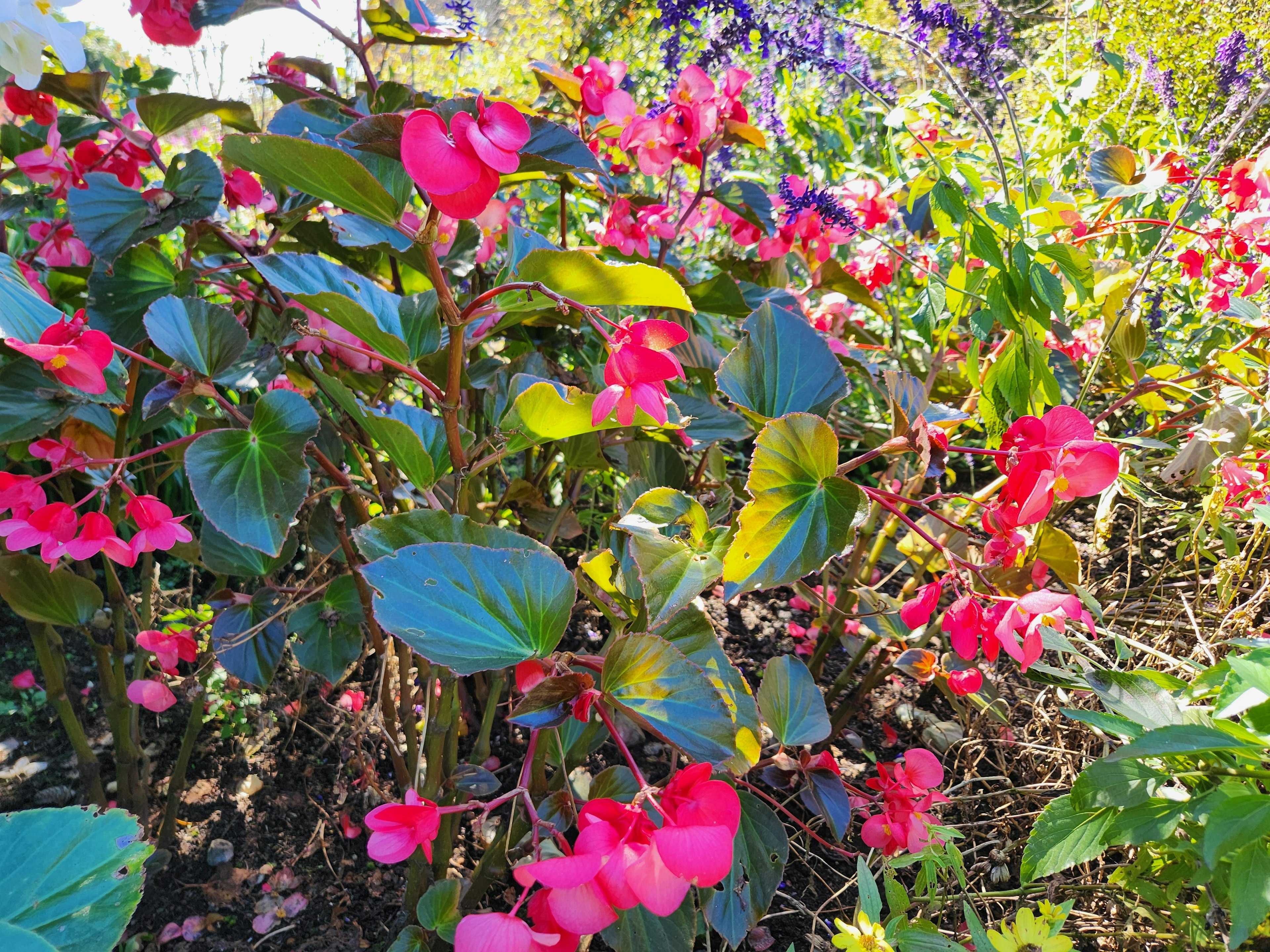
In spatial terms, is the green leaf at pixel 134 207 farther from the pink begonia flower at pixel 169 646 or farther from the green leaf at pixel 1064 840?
the green leaf at pixel 1064 840

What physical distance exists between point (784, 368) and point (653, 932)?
0.52 meters

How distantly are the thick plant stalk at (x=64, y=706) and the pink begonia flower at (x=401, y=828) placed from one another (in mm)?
723

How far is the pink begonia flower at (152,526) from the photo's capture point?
2.48 ft

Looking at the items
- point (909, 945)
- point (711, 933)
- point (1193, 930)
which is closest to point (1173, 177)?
point (1193, 930)

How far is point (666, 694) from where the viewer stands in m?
0.52

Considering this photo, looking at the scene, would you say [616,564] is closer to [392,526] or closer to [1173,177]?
[392,526]

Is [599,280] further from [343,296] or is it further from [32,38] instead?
[32,38]

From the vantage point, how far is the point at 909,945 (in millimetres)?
599

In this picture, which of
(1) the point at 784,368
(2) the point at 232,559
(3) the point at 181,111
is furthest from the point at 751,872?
(3) the point at 181,111

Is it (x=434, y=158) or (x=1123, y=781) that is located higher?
(x=434, y=158)

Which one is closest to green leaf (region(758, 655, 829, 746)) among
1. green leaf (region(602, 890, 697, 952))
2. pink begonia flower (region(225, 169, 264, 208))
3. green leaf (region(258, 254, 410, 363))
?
green leaf (region(602, 890, 697, 952))

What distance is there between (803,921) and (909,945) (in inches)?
19.4

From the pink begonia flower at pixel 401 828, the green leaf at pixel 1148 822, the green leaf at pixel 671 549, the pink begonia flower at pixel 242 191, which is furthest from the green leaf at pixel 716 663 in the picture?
the pink begonia flower at pixel 242 191

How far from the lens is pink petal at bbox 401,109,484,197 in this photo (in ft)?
1.48
